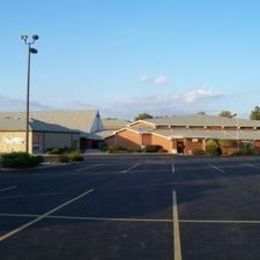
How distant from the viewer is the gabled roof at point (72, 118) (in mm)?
110625

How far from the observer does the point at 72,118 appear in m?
114

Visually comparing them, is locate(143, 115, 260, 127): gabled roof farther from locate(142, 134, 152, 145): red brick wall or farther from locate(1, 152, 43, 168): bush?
locate(1, 152, 43, 168): bush

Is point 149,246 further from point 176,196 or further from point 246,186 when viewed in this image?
point 246,186

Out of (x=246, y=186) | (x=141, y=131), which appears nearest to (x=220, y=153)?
(x=141, y=131)

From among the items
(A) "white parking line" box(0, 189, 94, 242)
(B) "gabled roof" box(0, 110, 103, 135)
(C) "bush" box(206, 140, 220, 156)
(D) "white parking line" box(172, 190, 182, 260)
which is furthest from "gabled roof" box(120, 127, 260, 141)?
(D) "white parking line" box(172, 190, 182, 260)

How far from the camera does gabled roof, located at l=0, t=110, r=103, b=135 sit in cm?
11062

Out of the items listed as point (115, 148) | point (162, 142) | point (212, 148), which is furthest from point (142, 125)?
point (212, 148)

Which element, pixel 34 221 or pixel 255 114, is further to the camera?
pixel 255 114

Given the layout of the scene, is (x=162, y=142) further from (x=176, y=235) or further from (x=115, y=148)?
(x=176, y=235)

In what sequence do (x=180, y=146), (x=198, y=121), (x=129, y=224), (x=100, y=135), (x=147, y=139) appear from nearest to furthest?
(x=129, y=224), (x=180, y=146), (x=147, y=139), (x=198, y=121), (x=100, y=135)

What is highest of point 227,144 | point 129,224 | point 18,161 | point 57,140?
point 57,140

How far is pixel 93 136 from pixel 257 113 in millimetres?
55836

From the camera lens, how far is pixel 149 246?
10711mm

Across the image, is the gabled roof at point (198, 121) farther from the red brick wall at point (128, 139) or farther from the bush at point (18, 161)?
the bush at point (18, 161)
